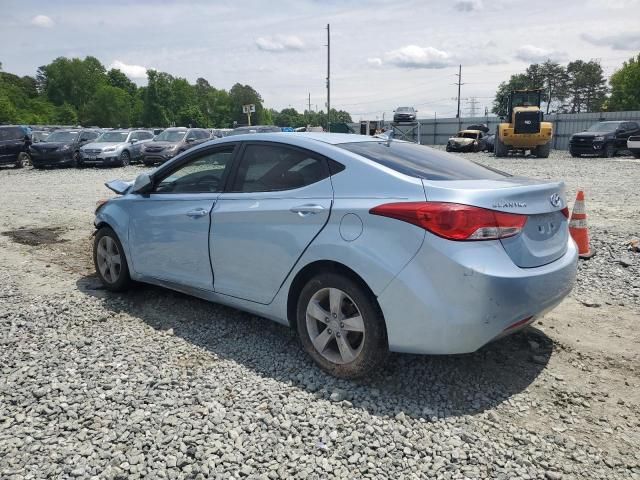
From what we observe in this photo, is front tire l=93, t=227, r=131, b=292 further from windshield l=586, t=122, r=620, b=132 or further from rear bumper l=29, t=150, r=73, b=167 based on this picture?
windshield l=586, t=122, r=620, b=132

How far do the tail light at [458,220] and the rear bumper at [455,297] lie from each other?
52 millimetres

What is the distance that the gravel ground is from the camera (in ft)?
8.71

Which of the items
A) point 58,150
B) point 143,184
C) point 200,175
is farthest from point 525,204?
point 58,150

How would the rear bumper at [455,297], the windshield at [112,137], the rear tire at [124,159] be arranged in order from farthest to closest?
the windshield at [112,137] < the rear tire at [124,159] < the rear bumper at [455,297]

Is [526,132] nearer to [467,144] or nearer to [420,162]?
[467,144]

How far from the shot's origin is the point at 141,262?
4.78m

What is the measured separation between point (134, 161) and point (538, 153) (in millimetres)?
19207

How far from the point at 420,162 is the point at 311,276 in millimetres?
1098

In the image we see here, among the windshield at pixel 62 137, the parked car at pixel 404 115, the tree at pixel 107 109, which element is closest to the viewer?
the windshield at pixel 62 137

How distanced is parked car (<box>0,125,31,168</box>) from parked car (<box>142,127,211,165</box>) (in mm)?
5678

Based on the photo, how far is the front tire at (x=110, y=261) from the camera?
5047 mm

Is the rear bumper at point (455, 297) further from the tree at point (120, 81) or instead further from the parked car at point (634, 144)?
the tree at point (120, 81)

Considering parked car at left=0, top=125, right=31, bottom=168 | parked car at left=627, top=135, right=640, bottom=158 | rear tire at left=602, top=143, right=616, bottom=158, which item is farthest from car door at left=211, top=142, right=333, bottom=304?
rear tire at left=602, top=143, right=616, bottom=158

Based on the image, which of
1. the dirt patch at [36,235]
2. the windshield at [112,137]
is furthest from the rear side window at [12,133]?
the dirt patch at [36,235]
